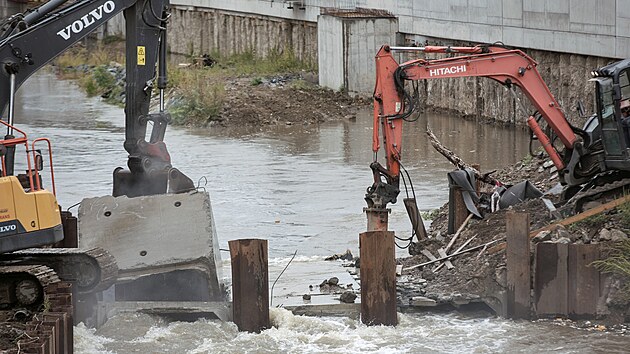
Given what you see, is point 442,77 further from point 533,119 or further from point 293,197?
point 293,197

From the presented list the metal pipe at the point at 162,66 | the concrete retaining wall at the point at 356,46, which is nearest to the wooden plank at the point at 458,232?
the metal pipe at the point at 162,66

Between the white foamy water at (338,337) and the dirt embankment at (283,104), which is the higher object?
the dirt embankment at (283,104)

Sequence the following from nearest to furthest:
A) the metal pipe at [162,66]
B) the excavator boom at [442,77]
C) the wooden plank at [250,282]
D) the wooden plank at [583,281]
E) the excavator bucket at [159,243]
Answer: the wooden plank at [250,282] < the wooden plank at [583,281] < the excavator bucket at [159,243] < the metal pipe at [162,66] < the excavator boom at [442,77]

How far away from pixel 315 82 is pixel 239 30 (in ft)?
39.0

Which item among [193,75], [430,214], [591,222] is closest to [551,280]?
[591,222]

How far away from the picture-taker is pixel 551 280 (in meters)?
14.1

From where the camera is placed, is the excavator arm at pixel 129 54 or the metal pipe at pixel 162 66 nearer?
the excavator arm at pixel 129 54

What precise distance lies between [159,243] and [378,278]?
2678 mm

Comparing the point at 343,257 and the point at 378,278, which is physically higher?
the point at 378,278

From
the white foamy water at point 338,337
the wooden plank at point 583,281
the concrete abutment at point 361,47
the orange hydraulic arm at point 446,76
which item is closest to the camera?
the white foamy water at point 338,337

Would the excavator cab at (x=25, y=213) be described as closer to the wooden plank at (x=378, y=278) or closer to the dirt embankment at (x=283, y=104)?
the wooden plank at (x=378, y=278)

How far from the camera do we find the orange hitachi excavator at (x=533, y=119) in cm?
1645

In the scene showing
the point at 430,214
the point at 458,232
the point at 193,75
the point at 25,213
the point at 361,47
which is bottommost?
the point at 430,214

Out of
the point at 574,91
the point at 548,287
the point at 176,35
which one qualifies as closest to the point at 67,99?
the point at 176,35
